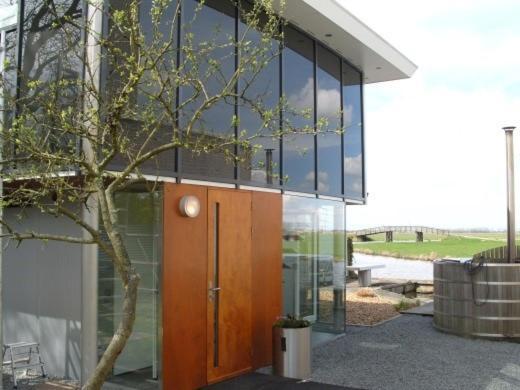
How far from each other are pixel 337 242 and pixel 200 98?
14.5 feet

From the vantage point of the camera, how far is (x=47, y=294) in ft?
23.2

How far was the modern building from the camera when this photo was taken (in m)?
6.38

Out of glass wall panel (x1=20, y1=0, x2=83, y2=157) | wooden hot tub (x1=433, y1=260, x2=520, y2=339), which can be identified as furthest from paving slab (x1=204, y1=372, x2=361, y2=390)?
wooden hot tub (x1=433, y1=260, x2=520, y2=339)

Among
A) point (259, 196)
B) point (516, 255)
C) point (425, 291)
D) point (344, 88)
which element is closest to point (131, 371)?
point (259, 196)

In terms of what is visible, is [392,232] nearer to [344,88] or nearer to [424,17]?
[344,88]

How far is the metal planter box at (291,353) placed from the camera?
282 inches

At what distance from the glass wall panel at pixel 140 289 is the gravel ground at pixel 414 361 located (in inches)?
85.7

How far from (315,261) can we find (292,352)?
261cm

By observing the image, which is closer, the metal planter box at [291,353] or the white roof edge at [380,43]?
the metal planter box at [291,353]

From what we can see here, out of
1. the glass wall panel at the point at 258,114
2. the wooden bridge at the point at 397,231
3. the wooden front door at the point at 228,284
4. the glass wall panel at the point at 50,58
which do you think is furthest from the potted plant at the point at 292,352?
the wooden bridge at the point at 397,231

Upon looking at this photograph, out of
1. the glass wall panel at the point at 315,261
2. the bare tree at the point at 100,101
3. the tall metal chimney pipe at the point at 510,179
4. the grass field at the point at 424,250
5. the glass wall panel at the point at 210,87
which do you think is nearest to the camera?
the bare tree at the point at 100,101

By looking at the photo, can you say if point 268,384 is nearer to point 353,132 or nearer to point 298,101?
point 298,101

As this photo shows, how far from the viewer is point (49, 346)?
22.9ft

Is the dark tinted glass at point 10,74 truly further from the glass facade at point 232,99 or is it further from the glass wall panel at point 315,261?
the glass wall panel at point 315,261
